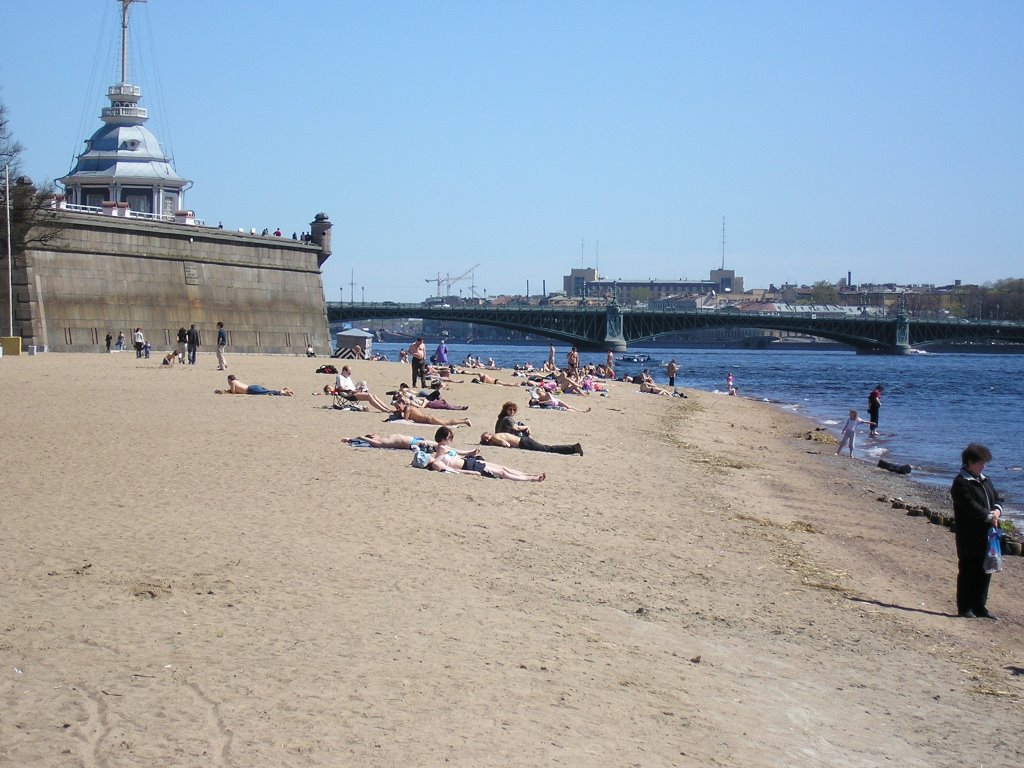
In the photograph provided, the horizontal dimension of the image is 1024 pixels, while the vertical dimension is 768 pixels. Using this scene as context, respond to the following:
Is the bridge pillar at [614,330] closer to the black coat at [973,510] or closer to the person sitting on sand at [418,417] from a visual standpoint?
the person sitting on sand at [418,417]

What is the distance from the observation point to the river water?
29547 mm

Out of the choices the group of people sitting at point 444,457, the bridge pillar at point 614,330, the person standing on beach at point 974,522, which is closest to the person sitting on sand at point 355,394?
the group of people sitting at point 444,457

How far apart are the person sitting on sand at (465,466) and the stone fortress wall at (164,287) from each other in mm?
34154

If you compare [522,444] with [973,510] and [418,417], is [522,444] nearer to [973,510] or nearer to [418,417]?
[418,417]

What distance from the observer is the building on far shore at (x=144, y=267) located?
159ft

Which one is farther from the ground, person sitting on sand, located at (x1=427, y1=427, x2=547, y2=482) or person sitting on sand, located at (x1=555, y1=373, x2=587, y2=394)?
person sitting on sand, located at (x1=427, y1=427, x2=547, y2=482)

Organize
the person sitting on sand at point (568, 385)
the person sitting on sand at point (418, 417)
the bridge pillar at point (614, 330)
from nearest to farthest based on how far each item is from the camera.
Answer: the person sitting on sand at point (418, 417) → the person sitting on sand at point (568, 385) → the bridge pillar at point (614, 330)

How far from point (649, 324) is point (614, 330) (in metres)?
4.64

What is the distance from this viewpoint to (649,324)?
121250 mm

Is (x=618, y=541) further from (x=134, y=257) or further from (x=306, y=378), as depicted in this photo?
(x=134, y=257)

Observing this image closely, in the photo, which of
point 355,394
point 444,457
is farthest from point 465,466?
point 355,394

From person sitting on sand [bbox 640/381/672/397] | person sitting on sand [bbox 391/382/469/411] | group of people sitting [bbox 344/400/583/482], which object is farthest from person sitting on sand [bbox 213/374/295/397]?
person sitting on sand [bbox 640/381/672/397]

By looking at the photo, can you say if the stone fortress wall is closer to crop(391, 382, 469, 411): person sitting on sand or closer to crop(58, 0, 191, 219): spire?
crop(58, 0, 191, 219): spire

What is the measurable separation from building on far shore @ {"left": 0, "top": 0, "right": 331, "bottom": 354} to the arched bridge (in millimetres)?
40290
